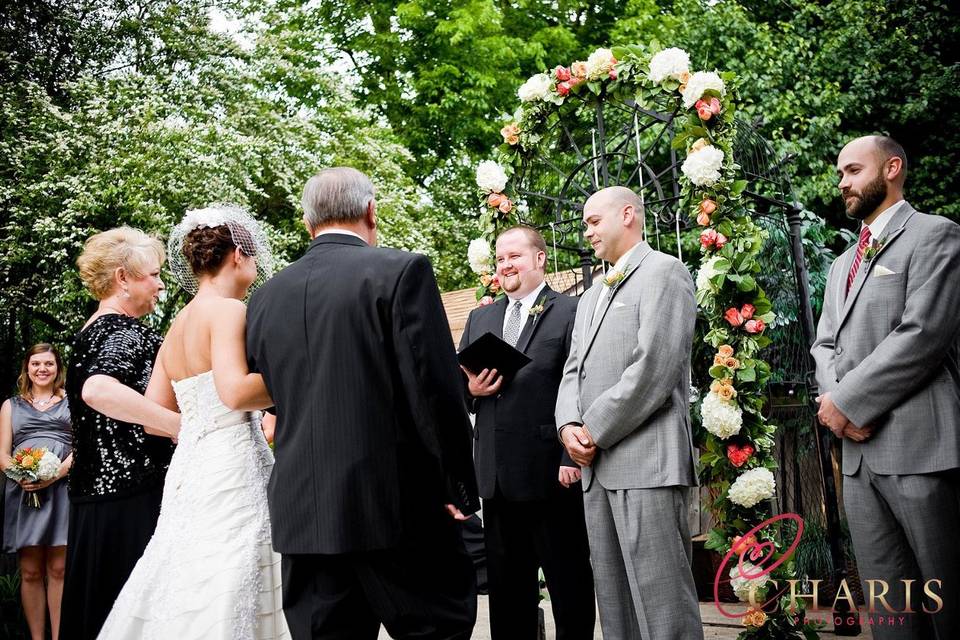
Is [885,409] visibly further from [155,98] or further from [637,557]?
[155,98]

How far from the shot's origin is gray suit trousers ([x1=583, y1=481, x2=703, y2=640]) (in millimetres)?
3236

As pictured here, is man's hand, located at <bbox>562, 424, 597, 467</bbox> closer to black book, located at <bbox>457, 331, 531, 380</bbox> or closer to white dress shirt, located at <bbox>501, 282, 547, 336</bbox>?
black book, located at <bbox>457, 331, 531, 380</bbox>

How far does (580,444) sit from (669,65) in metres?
2.34

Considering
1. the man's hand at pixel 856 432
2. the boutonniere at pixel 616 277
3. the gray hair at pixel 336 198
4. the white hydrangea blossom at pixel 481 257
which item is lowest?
the man's hand at pixel 856 432

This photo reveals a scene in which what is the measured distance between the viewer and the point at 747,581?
14.5ft

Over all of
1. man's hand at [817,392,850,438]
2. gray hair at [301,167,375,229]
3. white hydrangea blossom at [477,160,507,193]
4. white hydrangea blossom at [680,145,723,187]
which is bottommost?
man's hand at [817,392,850,438]

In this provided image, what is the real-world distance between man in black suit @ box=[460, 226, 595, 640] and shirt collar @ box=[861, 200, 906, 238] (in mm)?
1388

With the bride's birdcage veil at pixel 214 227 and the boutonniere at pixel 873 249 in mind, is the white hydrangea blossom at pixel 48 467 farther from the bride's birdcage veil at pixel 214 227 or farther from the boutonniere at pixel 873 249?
the boutonniere at pixel 873 249

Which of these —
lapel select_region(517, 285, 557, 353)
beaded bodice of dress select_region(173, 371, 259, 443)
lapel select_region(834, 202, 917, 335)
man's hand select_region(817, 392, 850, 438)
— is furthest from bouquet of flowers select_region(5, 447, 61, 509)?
lapel select_region(834, 202, 917, 335)

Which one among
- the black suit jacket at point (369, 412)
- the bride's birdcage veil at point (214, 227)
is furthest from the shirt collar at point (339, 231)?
the bride's birdcage veil at point (214, 227)

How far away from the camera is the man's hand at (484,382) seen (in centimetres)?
385

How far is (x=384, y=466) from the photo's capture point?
254 cm

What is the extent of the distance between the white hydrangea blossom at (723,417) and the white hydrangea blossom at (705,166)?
114cm

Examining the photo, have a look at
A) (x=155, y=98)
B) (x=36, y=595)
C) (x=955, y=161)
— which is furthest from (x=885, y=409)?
(x=155, y=98)
